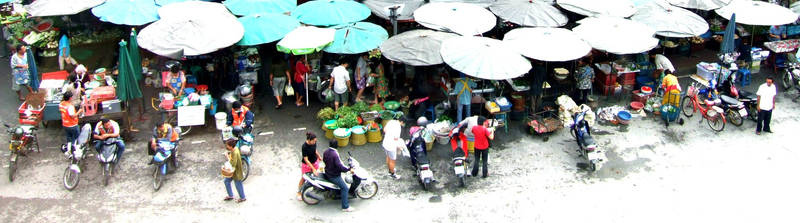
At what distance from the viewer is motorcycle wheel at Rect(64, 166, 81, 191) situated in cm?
1035

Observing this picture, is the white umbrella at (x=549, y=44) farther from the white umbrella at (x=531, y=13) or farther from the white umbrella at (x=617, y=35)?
the white umbrella at (x=531, y=13)

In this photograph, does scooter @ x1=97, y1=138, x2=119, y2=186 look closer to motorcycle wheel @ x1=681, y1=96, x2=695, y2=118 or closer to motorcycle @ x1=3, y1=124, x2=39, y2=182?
motorcycle @ x1=3, y1=124, x2=39, y2=182

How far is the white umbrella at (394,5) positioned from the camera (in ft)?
48.6

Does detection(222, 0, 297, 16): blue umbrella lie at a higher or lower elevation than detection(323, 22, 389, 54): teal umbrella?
higher

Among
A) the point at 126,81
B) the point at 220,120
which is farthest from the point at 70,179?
the point at 220,120

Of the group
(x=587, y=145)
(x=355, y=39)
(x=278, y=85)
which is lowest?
(x=587, y=145)

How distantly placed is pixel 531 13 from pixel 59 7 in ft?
36.9

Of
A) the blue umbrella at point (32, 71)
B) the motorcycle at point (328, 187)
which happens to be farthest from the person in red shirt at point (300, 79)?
the blue umbrella at point (32, 71)

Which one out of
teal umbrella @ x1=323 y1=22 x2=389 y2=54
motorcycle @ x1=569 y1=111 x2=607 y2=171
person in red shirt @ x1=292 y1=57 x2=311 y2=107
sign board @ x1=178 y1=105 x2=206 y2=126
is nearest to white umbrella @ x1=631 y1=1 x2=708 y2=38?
motorcycle @ x1=569 y1=111 x2=607 y2=171

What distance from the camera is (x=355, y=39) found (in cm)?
1309

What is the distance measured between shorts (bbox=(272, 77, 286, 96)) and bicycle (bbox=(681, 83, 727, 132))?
9098 mm

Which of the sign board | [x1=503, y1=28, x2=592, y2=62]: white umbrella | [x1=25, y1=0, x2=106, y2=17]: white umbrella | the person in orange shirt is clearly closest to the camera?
the person in orange shirt

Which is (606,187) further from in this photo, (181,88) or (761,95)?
(181,88)

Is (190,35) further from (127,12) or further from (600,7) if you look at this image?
(600,7)
